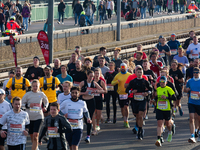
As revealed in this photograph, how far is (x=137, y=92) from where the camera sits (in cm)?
1269

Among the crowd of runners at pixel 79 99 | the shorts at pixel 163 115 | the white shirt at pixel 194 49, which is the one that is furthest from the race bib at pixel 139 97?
the white shirt at pixel 194 49

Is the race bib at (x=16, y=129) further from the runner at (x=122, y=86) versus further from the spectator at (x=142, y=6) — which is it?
the spectator at (x=142, y=6)

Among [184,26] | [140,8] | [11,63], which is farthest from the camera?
[140,8]

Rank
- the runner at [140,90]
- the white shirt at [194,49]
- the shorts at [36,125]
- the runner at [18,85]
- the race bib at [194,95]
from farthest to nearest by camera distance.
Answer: the white shirt at [194,49] → the runner at [140,90] → the race bib at [194,95] → the runner at [18,85] → the shorts at [36,125]

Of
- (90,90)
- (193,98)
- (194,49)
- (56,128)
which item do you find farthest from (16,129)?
(194,49)

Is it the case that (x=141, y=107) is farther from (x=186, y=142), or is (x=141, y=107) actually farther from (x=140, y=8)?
(x=140, y=8)

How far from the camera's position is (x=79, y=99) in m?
10.4

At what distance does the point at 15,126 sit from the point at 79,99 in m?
1.46

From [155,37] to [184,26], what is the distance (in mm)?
6317

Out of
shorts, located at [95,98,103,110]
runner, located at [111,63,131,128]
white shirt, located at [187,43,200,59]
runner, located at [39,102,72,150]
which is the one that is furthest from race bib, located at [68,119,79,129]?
white shirt, located at [187,43,200,59]

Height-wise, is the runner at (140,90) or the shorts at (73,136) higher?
the runner at (140,90)

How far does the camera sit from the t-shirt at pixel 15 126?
31.8 ft

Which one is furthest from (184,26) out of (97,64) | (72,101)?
(72,101)

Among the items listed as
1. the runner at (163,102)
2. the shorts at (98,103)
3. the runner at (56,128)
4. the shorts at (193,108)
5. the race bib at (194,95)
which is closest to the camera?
the runner at (56,128)
